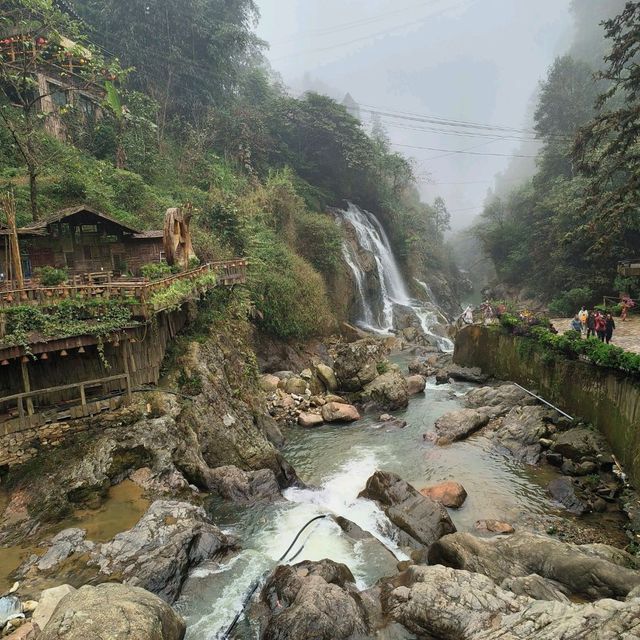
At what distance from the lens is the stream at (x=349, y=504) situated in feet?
31.0

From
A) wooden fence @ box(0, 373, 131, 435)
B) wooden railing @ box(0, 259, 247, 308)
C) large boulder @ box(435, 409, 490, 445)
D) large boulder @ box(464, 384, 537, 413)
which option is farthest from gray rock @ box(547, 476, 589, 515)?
wooden railing @ box(0, 259, 247, 308)

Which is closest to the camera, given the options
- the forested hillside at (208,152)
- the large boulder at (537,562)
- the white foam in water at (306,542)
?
the large boulder at (537,562)

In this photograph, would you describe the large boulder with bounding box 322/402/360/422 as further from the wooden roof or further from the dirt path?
the dirt path

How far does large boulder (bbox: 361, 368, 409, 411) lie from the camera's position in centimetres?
2138

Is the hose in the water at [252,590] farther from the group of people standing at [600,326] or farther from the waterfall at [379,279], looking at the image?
the waterfall at [379,279]

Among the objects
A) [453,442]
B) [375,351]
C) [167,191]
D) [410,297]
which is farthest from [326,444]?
[410,297]

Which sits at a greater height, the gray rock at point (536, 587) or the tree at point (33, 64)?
the tree at point (33, 64)

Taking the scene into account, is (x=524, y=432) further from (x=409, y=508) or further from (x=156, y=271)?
(x=156, y=271)

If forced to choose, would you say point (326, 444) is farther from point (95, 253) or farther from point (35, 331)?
point (95, 253)

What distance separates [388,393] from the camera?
21500mm

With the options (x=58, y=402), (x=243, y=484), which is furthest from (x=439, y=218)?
(x=58, y=402)

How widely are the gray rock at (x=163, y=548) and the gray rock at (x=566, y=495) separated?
33.0 ft

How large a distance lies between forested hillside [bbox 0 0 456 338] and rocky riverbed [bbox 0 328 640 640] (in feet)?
28.6

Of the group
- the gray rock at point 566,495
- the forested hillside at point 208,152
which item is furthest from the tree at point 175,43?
the gray rock at point 566,495
